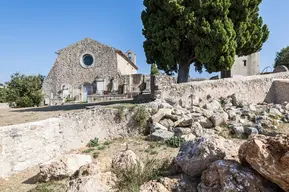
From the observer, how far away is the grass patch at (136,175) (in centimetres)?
389

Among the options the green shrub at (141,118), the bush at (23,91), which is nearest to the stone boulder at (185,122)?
the green shrub at (141,118)

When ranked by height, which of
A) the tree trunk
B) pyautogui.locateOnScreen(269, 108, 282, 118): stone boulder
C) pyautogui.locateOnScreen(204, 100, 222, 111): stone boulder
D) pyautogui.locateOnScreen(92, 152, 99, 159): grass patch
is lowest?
pyautogui.locateOnScreen(92, 152, 99, 159): grass patch

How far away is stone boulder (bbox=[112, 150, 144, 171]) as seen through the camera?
4.38 m

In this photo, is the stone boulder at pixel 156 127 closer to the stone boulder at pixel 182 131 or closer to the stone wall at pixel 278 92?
the stone boulder at pixel 182 131

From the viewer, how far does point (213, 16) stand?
12.1 metres

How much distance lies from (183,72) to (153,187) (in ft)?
34.1

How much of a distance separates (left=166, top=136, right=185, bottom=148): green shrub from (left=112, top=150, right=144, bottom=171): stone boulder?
2.46 m

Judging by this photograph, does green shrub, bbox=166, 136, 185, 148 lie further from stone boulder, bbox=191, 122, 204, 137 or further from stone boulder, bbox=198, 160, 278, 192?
stone boulder, bbox=198, 160, 278, 192

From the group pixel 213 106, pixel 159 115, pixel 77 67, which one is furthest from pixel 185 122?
pixel 77 67

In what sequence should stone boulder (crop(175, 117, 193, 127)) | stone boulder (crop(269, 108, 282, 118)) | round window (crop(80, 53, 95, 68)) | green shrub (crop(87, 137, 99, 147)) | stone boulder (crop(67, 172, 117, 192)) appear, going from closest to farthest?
stone boulder (crop(67, 172, 117, 192))
green shrub (crop(87, 137, 99, 147))
stone boulder (crop(175, 117, 193, 127))
stone boulder (crop(269, 108, 282, 118))
round window (crop(80, 53, 95, 68))

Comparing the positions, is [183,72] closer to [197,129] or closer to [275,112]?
[275,112]

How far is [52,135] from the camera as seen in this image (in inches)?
270

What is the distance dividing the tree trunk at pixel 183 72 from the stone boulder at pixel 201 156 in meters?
9.38

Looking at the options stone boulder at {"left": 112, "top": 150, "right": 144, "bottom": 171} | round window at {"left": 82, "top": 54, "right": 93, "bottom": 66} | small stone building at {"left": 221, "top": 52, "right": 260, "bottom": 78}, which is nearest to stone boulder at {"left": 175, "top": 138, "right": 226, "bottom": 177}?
stone boulder at {"left": 112, "top": 150, "right": 144, "bottom": 171}
